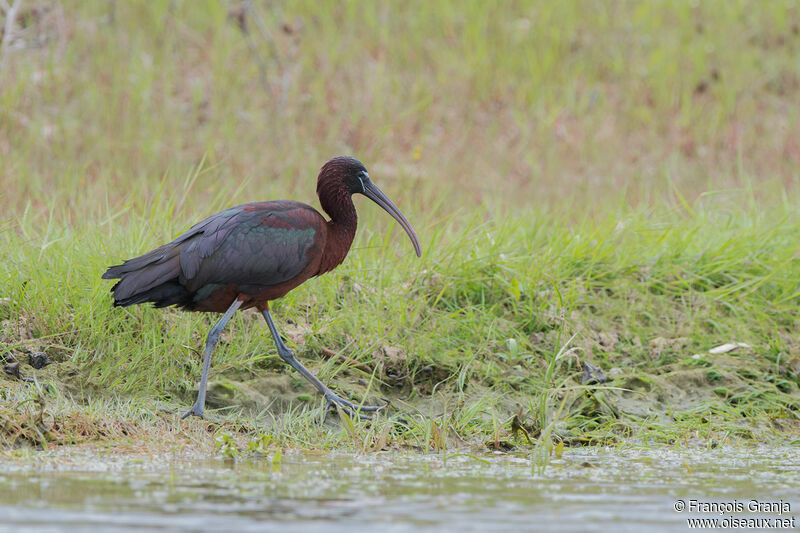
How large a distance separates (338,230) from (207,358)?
1012 millimetres

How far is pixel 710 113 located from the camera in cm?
1252

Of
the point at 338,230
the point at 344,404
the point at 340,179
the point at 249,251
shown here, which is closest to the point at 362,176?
the point at 340,179

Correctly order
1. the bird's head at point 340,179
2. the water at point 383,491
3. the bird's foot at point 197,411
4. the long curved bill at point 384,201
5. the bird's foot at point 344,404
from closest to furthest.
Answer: the water at point 383,491 → the bird's foot at point 197,411 → the bird's foot at point 344,404 → the bird's head at point 340,179 → the long curved bill at point 384,201

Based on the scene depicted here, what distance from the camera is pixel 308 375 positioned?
5699mm

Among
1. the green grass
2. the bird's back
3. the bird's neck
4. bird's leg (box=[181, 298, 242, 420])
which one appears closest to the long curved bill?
the bird's neck

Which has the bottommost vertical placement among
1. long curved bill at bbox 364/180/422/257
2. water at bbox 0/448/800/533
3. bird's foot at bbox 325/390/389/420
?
water at bbox 0/448/800/533

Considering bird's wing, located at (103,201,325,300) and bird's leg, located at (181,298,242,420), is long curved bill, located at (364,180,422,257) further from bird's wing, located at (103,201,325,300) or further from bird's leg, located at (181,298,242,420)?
bird's leg, located at (181,298,242,420)

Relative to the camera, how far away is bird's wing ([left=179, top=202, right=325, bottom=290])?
554 cm

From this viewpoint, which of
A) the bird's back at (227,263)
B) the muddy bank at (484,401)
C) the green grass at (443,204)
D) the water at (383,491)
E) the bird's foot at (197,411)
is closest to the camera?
the water at (383,491)

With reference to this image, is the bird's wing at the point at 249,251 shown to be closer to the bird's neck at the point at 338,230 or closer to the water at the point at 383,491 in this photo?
the bird's neck at the point at 338,230

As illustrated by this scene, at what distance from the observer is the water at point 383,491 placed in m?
3.44

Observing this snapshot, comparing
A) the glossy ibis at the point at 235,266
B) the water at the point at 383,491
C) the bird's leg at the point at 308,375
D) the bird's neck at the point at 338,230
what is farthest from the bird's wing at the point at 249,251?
the water at the point at 383,491

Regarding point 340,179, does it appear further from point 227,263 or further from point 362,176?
point 227,263

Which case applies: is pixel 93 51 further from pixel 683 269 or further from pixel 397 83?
pixel 683 269
